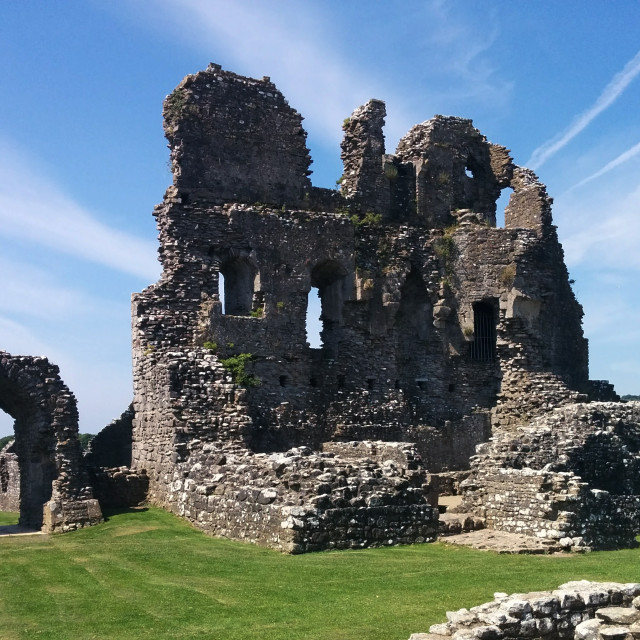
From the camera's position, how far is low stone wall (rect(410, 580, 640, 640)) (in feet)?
30.6

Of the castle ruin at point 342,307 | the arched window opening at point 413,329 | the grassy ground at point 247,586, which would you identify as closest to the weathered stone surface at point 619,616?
the grassy ground at point 247,586

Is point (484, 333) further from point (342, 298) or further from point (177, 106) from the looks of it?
point (177, 106)

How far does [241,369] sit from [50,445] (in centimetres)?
567

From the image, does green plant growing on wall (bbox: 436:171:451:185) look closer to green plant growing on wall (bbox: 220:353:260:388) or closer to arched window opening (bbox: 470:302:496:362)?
arched window opening (bbox: 470:302:496:362)

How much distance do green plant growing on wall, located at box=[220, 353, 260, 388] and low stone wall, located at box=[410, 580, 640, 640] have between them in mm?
15737

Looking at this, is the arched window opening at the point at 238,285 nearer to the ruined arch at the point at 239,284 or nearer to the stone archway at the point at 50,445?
the ruined arch at the point at 239,284

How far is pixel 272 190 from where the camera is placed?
1091 inches

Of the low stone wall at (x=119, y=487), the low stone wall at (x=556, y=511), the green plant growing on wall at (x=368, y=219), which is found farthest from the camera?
the green plant growing on wall at (x=368, y=219)

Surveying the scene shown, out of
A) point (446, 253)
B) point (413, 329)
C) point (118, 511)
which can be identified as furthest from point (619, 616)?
point (446, 253)

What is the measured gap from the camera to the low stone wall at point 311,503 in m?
16.3

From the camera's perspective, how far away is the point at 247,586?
13.1 meters

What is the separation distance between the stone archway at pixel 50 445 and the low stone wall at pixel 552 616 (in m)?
12.8

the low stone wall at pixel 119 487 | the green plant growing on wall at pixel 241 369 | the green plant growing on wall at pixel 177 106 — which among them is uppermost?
the green plant growing on wall at pixel 177 106

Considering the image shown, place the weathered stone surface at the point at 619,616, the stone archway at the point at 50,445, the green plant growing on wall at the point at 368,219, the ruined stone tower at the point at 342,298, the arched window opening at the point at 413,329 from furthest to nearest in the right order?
1. the arched window opening at the point at 413,329
2. the green plant growing on wall at the point at 368,219
3. the ruined stone tower at the point at 342,298
4. the stone archway at the point at 50,445
5. the weathered stone surface at the point at 619,616
